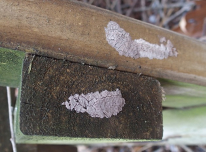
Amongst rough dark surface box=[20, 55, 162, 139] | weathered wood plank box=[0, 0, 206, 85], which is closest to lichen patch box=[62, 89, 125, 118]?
rough dark surface box=[20, 55, 162, 139]

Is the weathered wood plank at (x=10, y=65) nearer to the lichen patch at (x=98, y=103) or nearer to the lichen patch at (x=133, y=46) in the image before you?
the lichen patch at (x=98, y=103)

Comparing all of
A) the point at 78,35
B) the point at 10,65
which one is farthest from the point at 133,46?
the point at 10,65

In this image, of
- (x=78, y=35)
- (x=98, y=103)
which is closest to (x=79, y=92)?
(x=98, y=103)

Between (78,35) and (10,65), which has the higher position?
(78,35)

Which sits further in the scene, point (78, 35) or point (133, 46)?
point (133, 46)

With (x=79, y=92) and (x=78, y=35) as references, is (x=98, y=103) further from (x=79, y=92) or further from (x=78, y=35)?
(x=78, y=35)

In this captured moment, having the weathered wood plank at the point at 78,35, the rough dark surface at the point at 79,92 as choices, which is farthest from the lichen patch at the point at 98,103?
the weathered wood plank at the point at 78,35

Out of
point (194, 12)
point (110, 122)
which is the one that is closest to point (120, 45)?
point (110, 122)

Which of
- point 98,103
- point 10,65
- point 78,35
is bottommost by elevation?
point 98,103
